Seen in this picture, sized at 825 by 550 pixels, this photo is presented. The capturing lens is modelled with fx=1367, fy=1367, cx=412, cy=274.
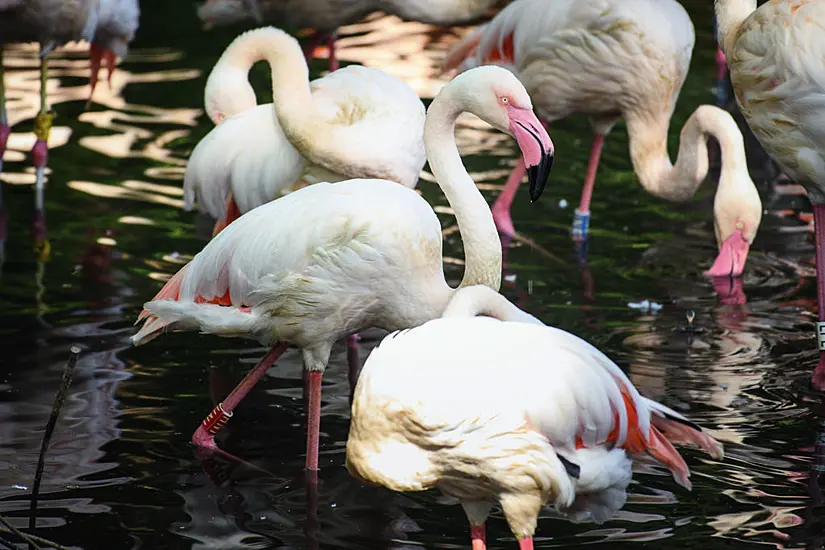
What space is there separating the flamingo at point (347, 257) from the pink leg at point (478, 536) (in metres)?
0.89

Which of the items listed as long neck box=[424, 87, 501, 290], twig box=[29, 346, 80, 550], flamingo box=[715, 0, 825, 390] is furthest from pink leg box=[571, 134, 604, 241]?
twig box=[29, 346, 80, 550]

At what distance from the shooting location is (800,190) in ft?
27.3

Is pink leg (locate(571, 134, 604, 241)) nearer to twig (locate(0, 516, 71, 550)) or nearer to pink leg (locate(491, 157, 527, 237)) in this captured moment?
pink leg (locate(491, 157, 527, 237))

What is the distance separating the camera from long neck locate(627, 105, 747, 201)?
21.0 feet

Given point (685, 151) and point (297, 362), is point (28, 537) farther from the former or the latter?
point (685, 151)

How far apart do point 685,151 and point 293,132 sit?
2.15 metres

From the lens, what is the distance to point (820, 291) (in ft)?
17.8

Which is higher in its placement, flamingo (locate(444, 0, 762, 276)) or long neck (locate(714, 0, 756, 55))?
long neck (locate(714, 0, 756, 55))

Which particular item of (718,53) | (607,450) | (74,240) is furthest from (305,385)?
(718,53)

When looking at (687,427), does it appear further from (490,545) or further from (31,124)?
(31,124)

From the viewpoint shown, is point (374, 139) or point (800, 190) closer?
point (374, 139)

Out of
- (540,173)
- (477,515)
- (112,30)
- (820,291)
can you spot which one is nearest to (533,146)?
(540,173)

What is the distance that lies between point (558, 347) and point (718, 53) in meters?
7.34

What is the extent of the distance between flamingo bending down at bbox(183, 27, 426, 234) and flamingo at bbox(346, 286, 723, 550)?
1805mm
